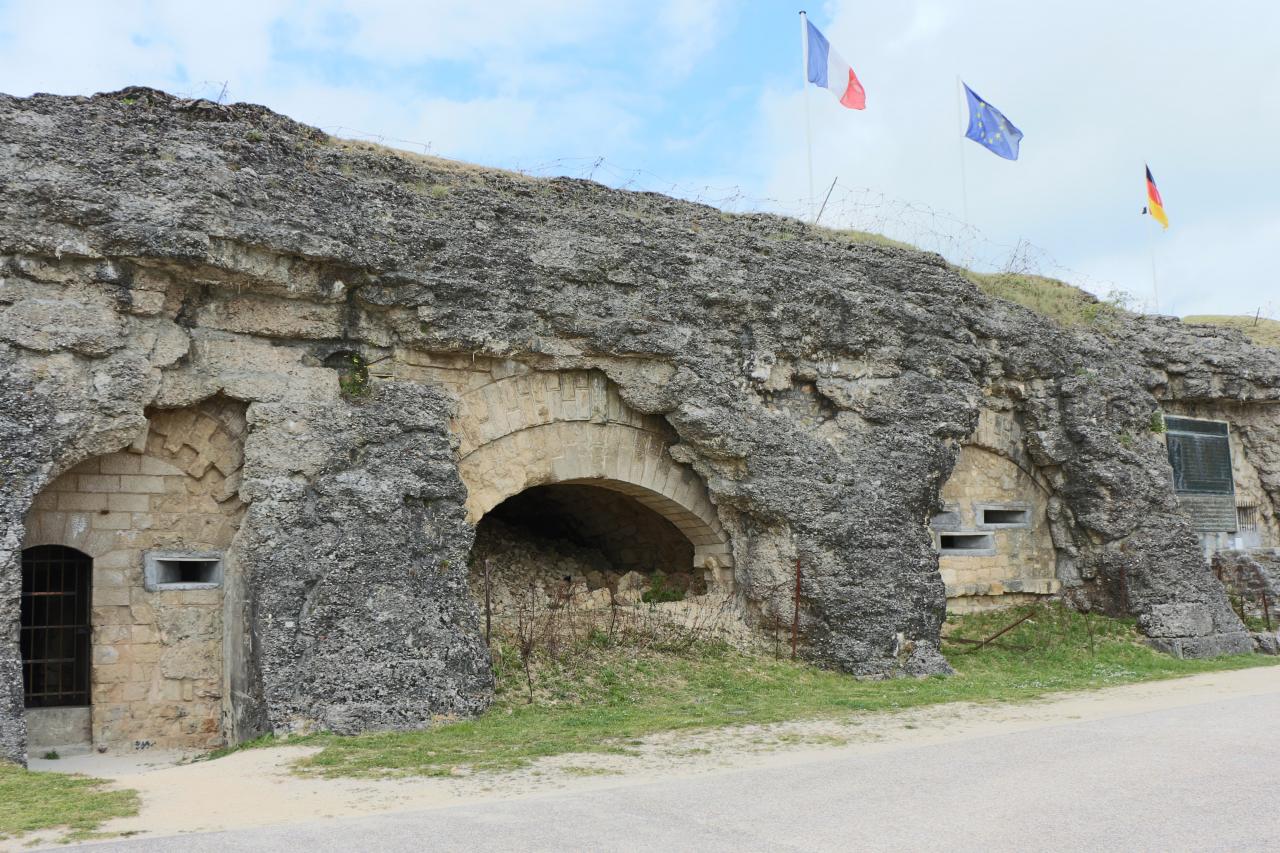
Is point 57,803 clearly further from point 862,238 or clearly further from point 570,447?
point 862,238

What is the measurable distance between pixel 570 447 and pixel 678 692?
229 centimetres

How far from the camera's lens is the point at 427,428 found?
870 centimetres

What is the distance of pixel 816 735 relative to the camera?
724 centimetres

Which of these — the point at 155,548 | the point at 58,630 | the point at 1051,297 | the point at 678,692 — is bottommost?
the point at 678,692

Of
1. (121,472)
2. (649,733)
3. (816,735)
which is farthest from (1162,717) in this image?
(121,472)

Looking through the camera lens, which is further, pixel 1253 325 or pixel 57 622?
pixel 1253 325

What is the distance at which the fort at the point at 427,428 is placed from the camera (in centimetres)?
775

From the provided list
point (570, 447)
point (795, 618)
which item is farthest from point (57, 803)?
point (795, 618)

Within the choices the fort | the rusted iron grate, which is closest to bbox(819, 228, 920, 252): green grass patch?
the fort

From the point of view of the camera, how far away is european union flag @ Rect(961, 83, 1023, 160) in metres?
14.6

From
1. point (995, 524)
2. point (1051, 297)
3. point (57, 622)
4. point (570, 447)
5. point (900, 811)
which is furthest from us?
point (1051, 297)

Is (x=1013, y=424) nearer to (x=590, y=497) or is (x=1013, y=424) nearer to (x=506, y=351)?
(x=590, y=497)

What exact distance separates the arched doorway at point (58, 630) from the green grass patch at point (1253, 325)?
1469 cm

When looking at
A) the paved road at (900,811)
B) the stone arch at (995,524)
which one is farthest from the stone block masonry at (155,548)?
the stone arch at (995,524)
